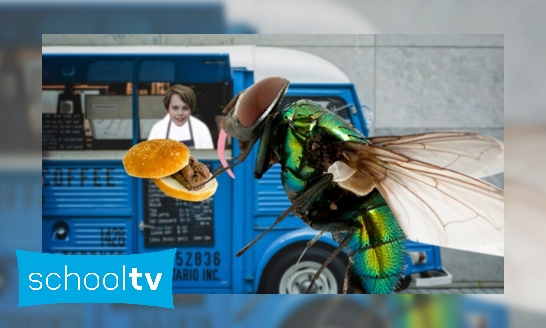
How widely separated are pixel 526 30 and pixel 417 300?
172cm

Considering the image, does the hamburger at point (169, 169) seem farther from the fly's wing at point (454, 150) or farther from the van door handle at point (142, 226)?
the van door handle at point (142, 226)

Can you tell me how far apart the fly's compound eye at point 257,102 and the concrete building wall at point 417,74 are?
1552 millimetres

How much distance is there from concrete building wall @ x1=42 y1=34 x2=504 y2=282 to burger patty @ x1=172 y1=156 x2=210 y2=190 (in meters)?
1.24

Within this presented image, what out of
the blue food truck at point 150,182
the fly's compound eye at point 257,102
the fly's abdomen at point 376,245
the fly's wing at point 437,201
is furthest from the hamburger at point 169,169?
the blue food truck at point 150,182

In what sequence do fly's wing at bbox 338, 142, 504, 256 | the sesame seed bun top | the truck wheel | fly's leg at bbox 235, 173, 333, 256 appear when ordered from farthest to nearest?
the truck wheel → the sesame seed bun top → fly's leg at bbox 235, 173, 333, 256 → fly's wing at bbox 338, 142, 504, 256

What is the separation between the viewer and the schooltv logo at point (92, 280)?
3725 mm

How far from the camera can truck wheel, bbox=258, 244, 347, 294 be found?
3887mm

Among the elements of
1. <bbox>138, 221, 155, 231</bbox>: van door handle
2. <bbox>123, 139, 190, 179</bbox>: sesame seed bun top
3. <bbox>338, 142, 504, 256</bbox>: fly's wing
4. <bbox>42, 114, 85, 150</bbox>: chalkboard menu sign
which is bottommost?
<bbox>138, 221, 155, 231</bbox>: van door handle

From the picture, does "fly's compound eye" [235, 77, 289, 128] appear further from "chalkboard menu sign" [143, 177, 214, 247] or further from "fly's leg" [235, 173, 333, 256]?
"chalkboard menu sign" [143, 177, 214, 247]

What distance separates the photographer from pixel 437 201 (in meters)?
2.06

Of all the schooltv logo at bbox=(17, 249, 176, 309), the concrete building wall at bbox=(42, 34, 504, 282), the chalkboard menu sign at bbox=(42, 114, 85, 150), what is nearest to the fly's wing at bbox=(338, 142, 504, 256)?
the concrete building wall at bbox=(42, 34, 504, 282)

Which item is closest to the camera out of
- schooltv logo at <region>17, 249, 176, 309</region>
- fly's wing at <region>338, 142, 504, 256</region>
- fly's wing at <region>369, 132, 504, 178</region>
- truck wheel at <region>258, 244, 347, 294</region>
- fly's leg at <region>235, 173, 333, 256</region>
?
fly's wing at <region>338, 142, 504, 256</region>

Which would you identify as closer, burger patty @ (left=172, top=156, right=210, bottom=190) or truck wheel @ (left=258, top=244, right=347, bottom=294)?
burger patty @ (left=172, top=156, right=210, bottom=190)

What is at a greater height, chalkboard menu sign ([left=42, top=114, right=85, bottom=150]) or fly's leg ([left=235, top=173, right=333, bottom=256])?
chalkboard menu sign ([left=42, top=114, right=85, bottom=150])
